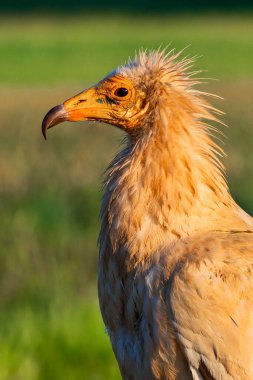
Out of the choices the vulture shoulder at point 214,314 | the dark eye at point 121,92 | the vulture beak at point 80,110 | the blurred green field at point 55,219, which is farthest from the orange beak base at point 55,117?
the blurred green field at point 55,219

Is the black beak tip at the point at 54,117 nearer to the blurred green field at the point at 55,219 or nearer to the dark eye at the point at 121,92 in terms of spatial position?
the dark eye at the point at 121,92

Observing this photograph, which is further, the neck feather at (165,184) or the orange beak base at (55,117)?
the orange beak base at (55,117)

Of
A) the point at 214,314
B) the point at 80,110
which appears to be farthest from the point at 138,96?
the point at 214,314

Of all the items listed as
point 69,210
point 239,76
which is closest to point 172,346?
point 69,210

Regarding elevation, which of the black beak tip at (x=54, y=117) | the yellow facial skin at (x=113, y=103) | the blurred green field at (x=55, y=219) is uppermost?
the yellow facial skin at (x=113, y=103)

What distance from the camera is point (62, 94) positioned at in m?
25.3

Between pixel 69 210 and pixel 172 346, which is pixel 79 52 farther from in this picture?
pixel 172 346

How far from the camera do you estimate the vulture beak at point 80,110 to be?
19.5 ft

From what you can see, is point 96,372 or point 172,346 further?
point 96,372

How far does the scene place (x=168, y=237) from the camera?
18.8 feet

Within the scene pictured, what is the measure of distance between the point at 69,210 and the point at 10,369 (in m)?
5.17

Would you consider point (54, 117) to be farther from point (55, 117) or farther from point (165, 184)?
point (165, 184)

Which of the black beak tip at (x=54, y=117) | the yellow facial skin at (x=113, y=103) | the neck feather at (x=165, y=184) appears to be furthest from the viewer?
the yellow facial skin at (x=113, y=103)

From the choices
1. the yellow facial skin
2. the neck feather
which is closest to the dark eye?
the yellow facial skin
